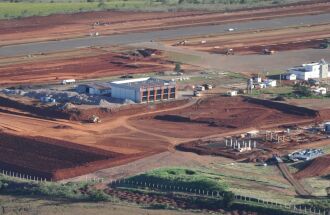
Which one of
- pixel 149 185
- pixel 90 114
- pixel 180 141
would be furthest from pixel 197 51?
pixel 149 185

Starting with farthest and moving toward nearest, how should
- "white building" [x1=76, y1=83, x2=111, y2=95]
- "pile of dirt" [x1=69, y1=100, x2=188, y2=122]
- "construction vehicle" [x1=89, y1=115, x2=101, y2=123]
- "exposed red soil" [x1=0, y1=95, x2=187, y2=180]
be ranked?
"white building" [x1=76, y1=83, x2=111, y2=95], "pile of dirt" [x1=69, y1=100, x2=188, y2=122], "construction vehicle" [x1=89, y1=115, x2=101, y2=123], "exposed red soil" [x1=0, y1=95, x2=187, y2=180]

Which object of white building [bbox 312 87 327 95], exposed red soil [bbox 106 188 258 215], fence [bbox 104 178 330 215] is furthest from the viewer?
white building [bbox 312 87 327 95]

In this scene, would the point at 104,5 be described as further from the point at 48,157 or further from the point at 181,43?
the point at 48,157

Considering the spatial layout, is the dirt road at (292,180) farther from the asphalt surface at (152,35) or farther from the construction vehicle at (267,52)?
the asphalt surface at (152,35)

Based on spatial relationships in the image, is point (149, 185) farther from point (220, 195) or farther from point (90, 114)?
point (90, 114)

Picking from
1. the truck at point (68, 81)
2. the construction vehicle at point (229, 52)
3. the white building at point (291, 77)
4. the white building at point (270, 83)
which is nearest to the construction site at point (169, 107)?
the truck at point (68, 81)

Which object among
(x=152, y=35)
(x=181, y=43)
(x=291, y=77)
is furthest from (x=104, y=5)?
(x=291, y=77)

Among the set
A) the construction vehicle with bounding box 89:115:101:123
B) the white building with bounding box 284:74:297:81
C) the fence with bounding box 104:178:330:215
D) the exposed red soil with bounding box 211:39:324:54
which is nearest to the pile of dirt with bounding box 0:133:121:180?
the fence with bounding box 104:178:330:215

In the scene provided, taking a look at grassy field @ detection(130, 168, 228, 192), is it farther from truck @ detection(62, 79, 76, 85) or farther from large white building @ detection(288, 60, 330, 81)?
large white building @ detection(288, 60, 330, 81)
